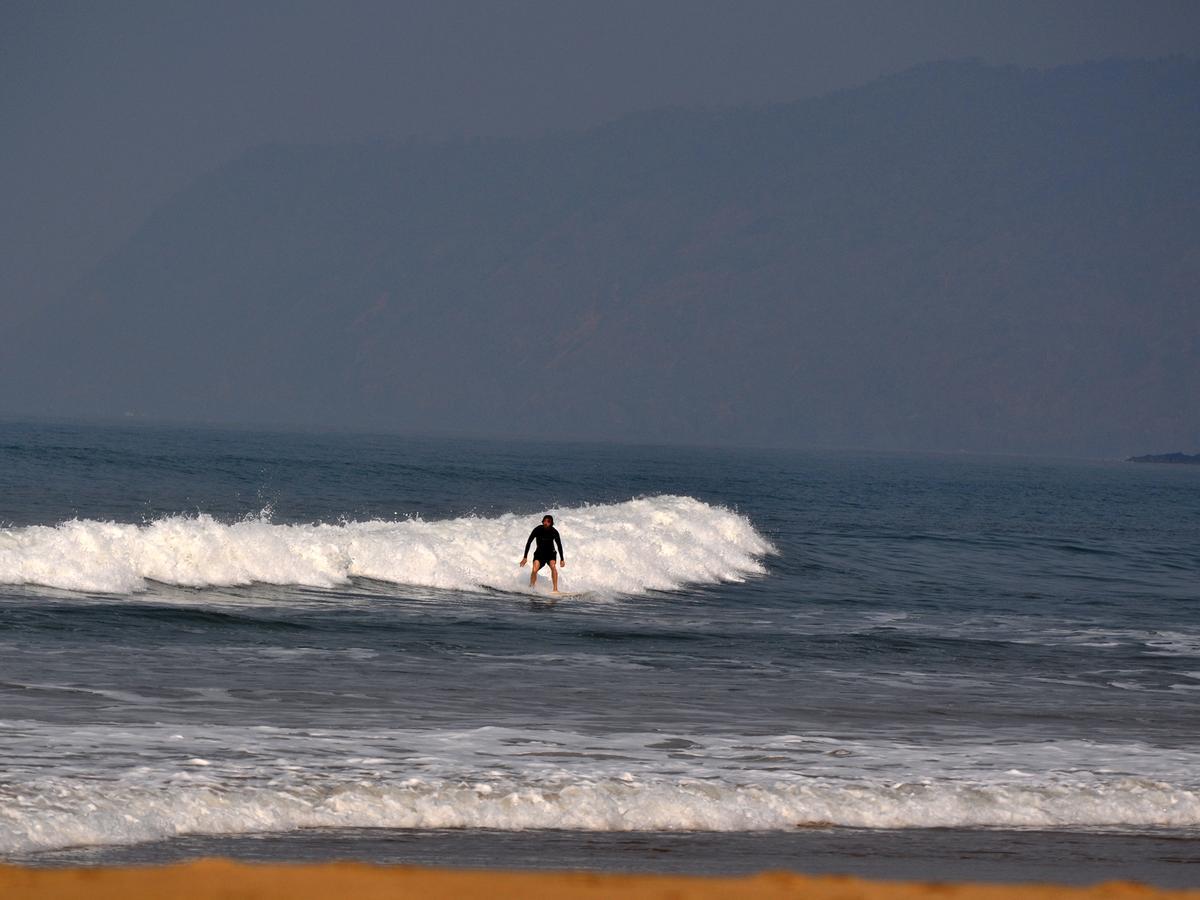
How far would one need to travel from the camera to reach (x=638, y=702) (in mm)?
13484

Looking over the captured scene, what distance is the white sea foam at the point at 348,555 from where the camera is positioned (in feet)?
69.2

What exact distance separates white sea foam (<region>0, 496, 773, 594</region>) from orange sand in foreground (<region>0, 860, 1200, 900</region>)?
1432cm

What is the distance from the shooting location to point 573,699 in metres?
13.5

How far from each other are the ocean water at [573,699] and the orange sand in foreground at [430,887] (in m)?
1.18

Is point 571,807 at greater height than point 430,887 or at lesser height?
lesser

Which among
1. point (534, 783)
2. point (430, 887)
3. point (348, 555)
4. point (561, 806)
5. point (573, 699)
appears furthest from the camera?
point (348, 555)

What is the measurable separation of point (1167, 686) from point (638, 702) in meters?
6.08

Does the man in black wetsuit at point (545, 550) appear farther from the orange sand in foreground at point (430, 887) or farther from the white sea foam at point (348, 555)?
the orange sand in foreground at point (430, 887)

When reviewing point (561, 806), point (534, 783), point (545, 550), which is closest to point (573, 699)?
point (534, 783)

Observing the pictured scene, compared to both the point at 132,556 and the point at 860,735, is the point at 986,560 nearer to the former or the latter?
the point at 132,556

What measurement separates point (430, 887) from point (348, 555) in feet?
60.8

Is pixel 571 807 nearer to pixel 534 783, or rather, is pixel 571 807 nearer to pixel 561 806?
pixel 561 806

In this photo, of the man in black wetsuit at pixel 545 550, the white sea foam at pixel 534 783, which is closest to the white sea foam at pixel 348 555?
the man in black wetsuit at pixel 545 550

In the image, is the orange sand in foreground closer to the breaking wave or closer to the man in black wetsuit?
the breaking wave
